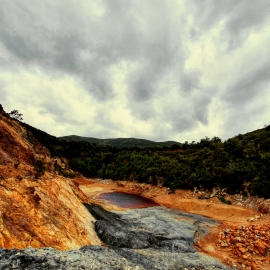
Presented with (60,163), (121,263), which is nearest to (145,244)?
(121,263)

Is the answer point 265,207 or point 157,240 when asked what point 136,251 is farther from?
point 265,207

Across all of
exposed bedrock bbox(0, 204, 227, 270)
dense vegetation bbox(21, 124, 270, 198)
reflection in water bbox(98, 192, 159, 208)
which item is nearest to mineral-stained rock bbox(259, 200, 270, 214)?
dense vegetation bbox(21, 124, 270, 198)

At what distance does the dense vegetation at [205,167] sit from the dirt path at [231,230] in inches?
106

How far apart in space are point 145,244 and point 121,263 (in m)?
4.77

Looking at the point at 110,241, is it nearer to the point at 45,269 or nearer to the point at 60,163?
the point at 45,269

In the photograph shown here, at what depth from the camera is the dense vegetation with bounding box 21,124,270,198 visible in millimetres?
26188

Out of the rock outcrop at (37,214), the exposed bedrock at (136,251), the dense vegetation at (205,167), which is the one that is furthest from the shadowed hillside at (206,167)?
the rock outcrop at (37,214)

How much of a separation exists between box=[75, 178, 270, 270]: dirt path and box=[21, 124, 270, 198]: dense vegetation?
2.69 metres

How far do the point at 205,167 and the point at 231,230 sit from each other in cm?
1813

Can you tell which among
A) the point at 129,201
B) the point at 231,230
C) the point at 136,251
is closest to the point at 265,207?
the point at 231,230

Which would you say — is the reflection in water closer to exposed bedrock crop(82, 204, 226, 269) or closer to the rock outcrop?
exposed bedrock crop(82, 204, 226, 269)

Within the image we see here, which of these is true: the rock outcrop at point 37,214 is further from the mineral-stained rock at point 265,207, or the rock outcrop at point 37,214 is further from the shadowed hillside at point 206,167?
the shadowed hillside at point 206,167

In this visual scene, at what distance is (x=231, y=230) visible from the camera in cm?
1454

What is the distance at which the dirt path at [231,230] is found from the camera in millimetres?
11656
